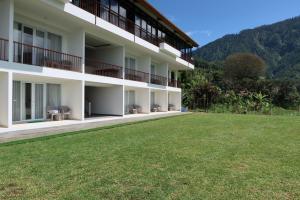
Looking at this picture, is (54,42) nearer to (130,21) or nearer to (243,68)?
(130,21)

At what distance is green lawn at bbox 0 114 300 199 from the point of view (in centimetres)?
460

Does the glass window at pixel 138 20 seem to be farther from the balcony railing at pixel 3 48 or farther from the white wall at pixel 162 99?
the balcony railing at pixel 3 48

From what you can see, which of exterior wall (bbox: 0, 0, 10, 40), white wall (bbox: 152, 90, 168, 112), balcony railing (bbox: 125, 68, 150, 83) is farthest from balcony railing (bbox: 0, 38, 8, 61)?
white wall (bbox: 152, 90, 168, 112)

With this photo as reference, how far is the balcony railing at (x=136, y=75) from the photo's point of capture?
77.9ft

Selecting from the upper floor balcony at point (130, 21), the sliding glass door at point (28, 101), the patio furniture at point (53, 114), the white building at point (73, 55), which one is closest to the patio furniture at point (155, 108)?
the white building at point (73, 55)

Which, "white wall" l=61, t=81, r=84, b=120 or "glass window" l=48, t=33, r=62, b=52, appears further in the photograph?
"white wall" l=61, t=81, r=84, b=120

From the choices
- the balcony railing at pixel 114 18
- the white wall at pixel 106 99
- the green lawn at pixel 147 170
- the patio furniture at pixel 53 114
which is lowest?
the green lawn at pixel 147 170

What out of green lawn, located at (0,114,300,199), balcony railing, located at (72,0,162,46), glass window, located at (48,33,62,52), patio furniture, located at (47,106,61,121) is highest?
balcony railing, located at (72,0,162,46)

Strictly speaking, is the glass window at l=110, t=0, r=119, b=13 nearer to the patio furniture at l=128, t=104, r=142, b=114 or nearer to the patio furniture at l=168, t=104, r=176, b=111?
the patio furniture at l=128, t=104, r=142, b=114

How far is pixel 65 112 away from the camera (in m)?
16.7

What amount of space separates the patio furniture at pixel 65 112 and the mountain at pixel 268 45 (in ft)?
278

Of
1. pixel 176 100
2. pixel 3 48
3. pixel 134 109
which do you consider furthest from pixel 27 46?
pixel 176 100

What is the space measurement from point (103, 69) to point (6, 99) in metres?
8.98

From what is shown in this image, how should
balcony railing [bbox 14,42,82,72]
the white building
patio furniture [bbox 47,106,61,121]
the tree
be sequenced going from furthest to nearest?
1. the tree
2. patio furniture [bbox 47,106,61,121]
3. balcony railing [bbox 14,42,82,72]
4. the white building
